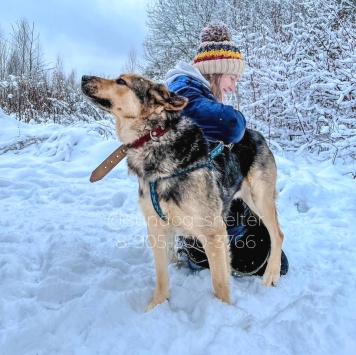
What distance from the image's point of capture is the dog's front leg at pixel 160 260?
7.21 ft

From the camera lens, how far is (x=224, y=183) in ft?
7.50

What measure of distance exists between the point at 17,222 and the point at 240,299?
86.4 inches

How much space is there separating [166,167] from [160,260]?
649 millimetres

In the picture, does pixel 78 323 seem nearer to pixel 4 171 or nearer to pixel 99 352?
pixel 99 352

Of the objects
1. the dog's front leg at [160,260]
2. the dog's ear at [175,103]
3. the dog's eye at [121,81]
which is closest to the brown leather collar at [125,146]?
the dog's ear at [175,103]

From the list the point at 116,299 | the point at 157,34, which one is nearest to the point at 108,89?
the point at 116,299

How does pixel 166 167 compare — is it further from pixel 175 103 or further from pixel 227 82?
pixel 227 82

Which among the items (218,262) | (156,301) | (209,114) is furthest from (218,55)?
(156,301)

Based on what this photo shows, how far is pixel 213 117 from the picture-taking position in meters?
2.28

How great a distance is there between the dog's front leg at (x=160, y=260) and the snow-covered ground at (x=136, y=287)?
3.4 inches

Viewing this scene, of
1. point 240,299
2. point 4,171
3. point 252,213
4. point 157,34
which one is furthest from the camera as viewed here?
point 157,34

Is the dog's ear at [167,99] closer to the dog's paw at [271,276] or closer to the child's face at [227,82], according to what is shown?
the child's face at [227,82]

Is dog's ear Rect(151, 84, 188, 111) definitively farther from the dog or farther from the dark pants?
the dark pants

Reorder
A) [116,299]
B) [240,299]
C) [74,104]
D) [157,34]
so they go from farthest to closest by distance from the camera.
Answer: [157,34]
[74,104]
[240,299]
[116,299]
